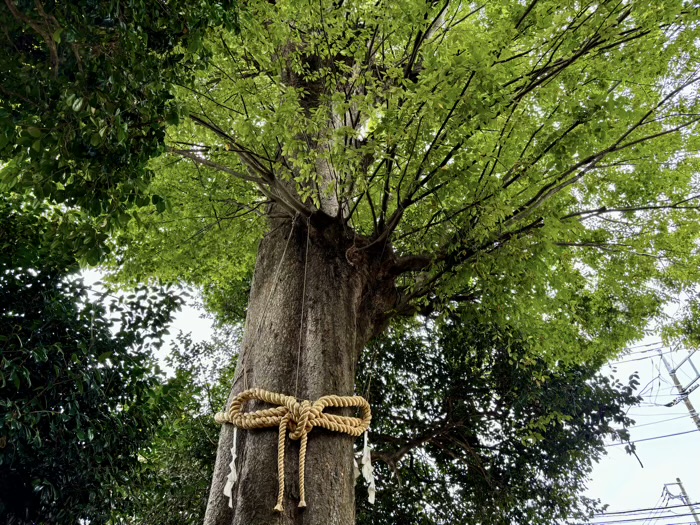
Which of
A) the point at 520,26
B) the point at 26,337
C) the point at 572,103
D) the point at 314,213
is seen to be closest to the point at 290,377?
the point at 314,213

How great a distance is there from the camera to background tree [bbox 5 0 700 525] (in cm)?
256

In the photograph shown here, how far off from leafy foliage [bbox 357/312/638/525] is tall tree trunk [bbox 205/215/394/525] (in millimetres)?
1972

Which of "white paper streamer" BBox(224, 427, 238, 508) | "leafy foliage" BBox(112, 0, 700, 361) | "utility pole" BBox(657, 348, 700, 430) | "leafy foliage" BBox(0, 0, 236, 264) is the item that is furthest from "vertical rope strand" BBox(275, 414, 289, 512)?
"utility pole" BBox(657, 348, 700, 430)

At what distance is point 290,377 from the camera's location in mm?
2564

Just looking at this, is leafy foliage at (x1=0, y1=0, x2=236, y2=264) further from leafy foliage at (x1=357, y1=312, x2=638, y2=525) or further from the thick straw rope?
leafy foliage at (x1=357, y1=312, x2=638, y2=525)

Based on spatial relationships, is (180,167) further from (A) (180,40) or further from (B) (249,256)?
(A) (180,40)

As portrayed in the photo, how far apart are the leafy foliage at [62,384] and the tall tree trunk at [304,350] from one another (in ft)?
2.80

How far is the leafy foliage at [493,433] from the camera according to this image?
489 centimetres

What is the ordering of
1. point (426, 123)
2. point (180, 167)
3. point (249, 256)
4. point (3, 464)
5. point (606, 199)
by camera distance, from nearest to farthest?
point (3, 464), point (426, 123), point (180, 167), point (606, 199), point (249, 256)

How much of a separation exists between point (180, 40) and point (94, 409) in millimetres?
2243

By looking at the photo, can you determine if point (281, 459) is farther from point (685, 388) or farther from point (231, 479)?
point (685, 388)

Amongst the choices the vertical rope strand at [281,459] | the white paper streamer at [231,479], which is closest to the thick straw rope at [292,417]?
the vertical rope strand at [281,459]

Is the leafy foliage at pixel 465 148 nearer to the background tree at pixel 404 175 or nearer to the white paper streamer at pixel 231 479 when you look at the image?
the background tree at pixel 404 175

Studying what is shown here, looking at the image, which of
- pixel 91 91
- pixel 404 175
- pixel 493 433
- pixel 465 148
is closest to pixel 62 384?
pixel 91 91
